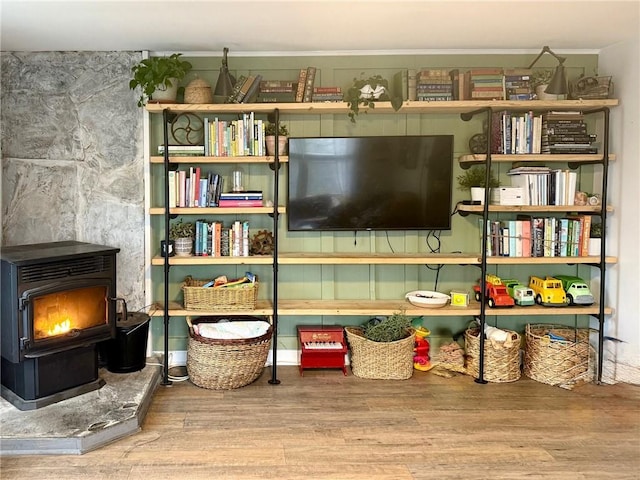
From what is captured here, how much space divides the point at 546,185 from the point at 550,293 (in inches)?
28.8

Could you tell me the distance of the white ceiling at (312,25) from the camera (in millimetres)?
3148

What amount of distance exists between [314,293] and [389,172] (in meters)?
1.02

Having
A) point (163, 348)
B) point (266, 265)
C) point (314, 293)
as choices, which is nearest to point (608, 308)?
point (314, 293)

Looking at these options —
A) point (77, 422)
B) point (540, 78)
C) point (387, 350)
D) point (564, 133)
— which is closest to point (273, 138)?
point (387, 350)

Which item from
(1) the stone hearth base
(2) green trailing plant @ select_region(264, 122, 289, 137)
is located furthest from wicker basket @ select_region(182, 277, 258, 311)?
(2) green trailing plant @ select_region(264, 122, 289, 137)

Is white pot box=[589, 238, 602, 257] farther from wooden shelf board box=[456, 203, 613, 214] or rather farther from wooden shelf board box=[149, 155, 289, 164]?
wooden shelf board box=[149, 155, 289, 164]

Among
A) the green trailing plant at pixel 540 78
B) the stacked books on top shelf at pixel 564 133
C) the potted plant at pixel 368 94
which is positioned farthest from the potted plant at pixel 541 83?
the potted plant at pixel 368 94

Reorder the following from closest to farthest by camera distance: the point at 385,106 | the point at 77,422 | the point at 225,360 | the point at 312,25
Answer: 1. the point at 77,422
2. the point at 312,25
3. the point at 225,360
4. the point at 385,106

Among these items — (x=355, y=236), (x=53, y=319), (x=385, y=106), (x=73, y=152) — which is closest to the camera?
(x=53, y=319)

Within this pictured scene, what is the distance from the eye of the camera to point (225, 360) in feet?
12.3

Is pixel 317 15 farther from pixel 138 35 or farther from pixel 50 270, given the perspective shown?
pixel 50 270

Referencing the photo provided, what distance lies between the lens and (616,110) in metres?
4.09

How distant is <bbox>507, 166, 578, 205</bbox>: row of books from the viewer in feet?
13.1

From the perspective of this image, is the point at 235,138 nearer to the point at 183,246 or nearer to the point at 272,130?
the point at 272,130
